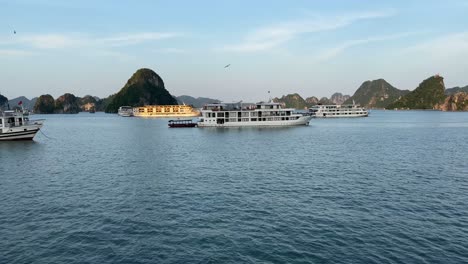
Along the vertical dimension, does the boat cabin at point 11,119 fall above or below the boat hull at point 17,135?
above

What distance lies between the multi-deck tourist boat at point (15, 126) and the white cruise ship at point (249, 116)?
74417 mm

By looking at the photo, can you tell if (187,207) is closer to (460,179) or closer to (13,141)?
(460,179)

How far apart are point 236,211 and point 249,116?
12447 centimetres

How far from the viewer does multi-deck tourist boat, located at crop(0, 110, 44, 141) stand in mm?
99500

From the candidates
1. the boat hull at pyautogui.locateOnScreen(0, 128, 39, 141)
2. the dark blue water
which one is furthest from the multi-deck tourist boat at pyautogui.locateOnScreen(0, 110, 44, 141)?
the dark blue water

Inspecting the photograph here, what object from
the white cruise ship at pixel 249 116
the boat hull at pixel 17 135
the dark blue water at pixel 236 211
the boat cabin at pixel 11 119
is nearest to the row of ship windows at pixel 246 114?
the white cruise ship at pixel 249 116

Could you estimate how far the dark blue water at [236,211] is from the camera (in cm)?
2469

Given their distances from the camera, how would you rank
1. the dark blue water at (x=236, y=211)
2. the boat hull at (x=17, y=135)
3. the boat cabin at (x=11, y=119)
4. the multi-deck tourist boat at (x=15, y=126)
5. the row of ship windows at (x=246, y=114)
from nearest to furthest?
the dark blue water at (x=236, y=211)
the boat cabin at (x=11, y=119)
the multi-deck tourist boat at (x=15, y=126)
the boat hull at (x=17, y=135)
the row of ship windows at (x=246, y=114)

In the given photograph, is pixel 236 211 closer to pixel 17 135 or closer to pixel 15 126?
pixel 17 135

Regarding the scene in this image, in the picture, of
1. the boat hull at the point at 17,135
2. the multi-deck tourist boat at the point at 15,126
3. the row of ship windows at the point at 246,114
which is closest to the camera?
the multi-deck tourist boat at the point at 15,126

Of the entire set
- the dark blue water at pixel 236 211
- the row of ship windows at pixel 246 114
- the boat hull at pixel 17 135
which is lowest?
the dark blue water at pixel 236 211

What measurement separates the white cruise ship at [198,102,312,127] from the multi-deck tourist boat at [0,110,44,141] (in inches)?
2930

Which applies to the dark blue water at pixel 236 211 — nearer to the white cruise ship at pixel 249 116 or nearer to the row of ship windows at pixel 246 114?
the white cruise ship at pixel 249 116

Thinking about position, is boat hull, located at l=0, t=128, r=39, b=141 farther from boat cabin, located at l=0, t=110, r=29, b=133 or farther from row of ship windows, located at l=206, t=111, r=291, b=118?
row of ship windows, located at l=206, t=111, r=291, b=118
